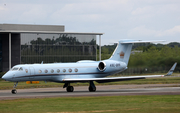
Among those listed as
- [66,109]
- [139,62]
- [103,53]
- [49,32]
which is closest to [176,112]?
[66,109]

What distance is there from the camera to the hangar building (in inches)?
2495

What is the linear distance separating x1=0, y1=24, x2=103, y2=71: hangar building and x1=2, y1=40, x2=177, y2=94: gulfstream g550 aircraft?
29687 millimetres

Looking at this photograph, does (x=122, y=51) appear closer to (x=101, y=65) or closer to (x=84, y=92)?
(x=101, y=65)

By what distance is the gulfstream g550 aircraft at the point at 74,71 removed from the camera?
31750mm

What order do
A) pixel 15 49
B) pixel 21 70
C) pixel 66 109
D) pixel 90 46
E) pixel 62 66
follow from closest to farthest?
pixel 66 109
pixel 21 70
pixel 62 66
pixel 15 49
pixel 90 46

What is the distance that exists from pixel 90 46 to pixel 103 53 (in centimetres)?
2407

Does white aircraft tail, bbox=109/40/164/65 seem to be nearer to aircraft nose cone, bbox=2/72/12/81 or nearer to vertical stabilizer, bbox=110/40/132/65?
vertical stabilizer, bbox=110/40/132/65

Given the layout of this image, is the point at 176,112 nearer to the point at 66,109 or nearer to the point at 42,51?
the point at 66,109

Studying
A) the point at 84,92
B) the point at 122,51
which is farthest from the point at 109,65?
the point at 84,92

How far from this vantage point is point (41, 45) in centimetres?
6519

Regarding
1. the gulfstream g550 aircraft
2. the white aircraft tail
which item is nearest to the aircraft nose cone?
the gulfstream g550 aircraft

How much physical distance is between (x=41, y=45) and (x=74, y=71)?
32.2 metres

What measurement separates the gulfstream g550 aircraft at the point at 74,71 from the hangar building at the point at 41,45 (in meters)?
29.7

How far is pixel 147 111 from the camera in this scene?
17688mm
